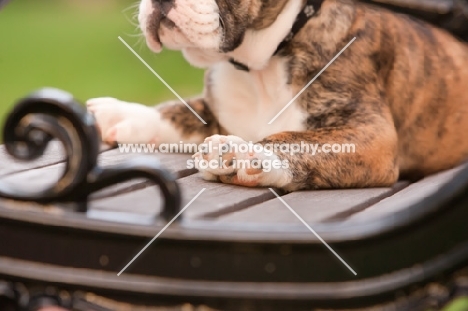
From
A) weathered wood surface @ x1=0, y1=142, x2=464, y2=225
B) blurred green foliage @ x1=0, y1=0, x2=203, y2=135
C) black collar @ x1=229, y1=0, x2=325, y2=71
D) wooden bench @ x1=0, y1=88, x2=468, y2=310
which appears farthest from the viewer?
blurred green foliage @ x1=0, y1=0, x2=203, y2=135

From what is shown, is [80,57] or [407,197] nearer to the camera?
[407,197]

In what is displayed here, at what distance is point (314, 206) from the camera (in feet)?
4.87

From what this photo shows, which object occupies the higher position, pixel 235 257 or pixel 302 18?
pixel 302 18

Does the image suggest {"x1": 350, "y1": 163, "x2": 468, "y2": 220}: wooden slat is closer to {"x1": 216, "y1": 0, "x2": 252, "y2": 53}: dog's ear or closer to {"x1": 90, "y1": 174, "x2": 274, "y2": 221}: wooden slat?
{"x1": 90, "y1": 174, "x2": 274, "y2": 221}: wooden slat

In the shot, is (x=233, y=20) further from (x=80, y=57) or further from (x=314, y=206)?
(x=80, y=57)

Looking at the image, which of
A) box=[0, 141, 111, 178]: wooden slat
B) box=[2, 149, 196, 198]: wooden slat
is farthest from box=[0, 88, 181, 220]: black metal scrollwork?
box=[0, 141, 111, 178]: wooden slat

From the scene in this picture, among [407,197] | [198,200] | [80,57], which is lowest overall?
[80,57]

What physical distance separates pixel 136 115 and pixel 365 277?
38.3 inches

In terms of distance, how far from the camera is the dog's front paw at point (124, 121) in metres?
1.98

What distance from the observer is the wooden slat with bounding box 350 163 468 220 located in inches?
54.7

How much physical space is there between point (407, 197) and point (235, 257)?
55 cm

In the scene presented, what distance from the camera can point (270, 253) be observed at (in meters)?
1.19

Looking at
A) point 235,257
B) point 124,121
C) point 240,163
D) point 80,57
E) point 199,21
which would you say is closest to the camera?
point 235,257

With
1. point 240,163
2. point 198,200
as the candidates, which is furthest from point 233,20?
point 198,200
